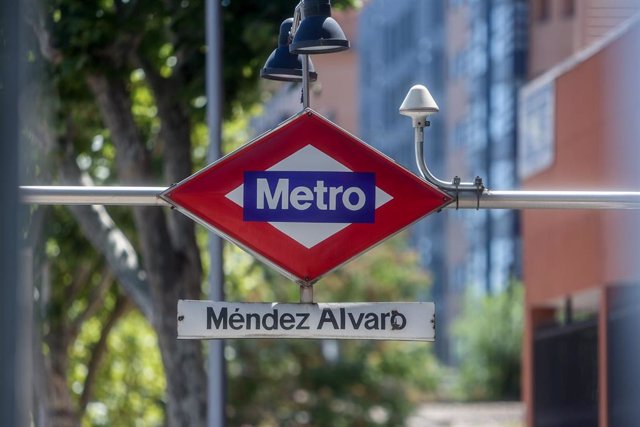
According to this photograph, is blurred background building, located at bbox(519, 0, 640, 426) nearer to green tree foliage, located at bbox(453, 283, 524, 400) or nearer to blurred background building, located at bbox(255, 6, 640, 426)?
blurred background building, located at bbox(255, 6, 640, 426)

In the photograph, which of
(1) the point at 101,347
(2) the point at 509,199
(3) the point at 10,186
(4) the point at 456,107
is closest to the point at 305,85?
(2) the point at 509,199

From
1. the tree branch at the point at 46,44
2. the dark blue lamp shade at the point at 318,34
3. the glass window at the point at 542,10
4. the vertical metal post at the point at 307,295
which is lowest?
the vertical metal post at the point at 307,295

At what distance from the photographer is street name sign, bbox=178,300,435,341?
7441 mm

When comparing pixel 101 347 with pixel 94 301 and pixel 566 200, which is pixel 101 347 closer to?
pixel 94 301

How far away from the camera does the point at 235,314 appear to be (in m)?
7.52

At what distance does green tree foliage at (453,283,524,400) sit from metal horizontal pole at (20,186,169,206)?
2072 inches

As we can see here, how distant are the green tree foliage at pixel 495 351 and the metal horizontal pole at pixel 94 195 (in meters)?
52.6

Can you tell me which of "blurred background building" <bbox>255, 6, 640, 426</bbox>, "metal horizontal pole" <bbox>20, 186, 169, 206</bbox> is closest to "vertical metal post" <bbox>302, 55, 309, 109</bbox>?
"metal horizontal pole" <bbox>20, 186, 169, 206</bbox>

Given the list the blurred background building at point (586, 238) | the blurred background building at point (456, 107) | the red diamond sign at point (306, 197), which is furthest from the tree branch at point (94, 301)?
the blurred background building at point (456, 107)

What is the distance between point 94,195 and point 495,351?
53.0m

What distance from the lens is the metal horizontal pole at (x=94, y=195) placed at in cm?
802

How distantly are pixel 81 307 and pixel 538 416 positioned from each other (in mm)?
8370

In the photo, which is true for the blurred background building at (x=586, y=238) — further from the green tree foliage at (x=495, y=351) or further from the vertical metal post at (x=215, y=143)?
the green tree foliage at (x=495, y=351)

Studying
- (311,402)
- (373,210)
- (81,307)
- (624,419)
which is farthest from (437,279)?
(373,210)
